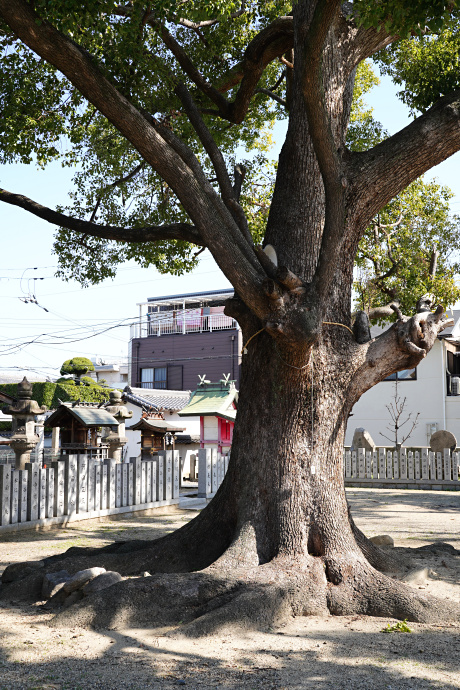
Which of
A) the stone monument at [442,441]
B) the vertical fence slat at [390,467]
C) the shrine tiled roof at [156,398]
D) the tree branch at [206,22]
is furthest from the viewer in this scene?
the shrine tiled roof at [156,398]

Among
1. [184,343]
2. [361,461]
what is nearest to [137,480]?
[361,461]

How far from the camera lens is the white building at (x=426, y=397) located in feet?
88.5

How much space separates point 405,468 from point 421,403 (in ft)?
25.7

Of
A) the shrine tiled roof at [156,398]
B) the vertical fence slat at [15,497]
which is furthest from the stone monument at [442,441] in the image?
the vertical fence slat at [15,497]

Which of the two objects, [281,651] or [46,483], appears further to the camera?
[46,483]

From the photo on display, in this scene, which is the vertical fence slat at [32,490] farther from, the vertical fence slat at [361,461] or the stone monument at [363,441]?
the stone monument at [363,441]

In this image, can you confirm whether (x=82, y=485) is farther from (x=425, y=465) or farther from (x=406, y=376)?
(x=406, y=376)

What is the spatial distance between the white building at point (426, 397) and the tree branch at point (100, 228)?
20673 millimetres

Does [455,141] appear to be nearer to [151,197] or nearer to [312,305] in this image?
[312,305]

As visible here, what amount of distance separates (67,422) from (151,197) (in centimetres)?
897

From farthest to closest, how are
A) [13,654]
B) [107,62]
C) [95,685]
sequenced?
[107,62] → [13,654] → [95,685]

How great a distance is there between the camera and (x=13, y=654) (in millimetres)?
4520

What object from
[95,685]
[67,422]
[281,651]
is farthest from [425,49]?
[67,422]

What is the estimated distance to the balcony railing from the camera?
127 ft
